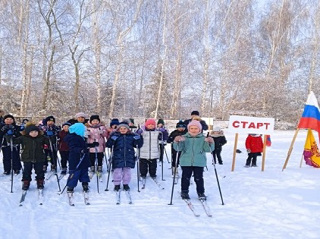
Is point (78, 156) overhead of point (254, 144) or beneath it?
beneath

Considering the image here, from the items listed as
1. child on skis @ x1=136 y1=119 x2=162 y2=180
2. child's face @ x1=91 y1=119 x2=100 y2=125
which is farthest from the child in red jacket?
child's face @ x1=91 y1=119 x2=100 y2=125

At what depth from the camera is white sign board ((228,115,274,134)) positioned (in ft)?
30.8

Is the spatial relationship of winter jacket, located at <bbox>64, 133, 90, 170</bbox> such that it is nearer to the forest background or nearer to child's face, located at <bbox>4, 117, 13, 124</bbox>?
child's face, located at <bbox>4, 117, 13, 124</bbox>

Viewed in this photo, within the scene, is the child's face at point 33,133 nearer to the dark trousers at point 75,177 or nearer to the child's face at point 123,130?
the dark trousers at point 75,177

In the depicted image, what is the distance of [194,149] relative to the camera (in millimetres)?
6551

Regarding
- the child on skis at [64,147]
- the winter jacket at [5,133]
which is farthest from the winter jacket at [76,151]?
the winter jacket at [5,133]

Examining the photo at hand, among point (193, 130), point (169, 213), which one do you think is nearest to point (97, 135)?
point (193, 130)

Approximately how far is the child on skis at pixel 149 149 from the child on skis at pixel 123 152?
898 mm

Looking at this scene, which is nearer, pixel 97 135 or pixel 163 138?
pixel 97 135

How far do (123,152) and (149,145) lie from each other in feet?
3.74

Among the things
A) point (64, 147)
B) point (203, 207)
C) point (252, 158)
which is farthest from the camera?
point (252, 158)

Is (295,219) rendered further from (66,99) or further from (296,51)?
(296,51)

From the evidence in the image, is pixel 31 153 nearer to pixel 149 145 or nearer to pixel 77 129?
pixel 77 129

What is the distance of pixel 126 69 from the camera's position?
26406 mm
